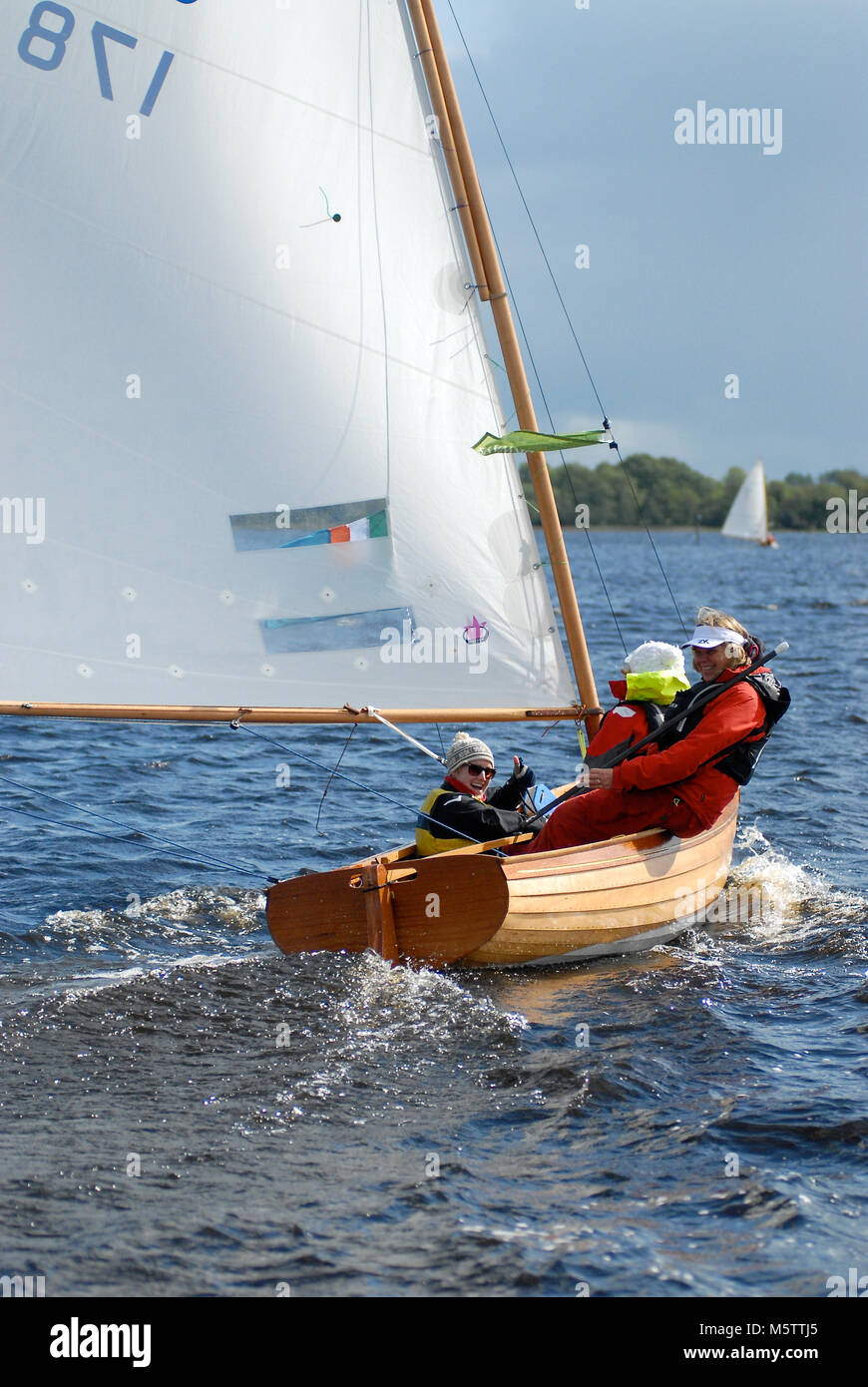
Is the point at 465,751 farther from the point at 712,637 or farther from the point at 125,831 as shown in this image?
the point at 125,831

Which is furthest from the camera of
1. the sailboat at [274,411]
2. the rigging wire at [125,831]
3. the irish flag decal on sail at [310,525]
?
the rigging wire at [125,831]

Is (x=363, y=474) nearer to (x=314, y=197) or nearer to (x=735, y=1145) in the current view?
(x=314, y=197)

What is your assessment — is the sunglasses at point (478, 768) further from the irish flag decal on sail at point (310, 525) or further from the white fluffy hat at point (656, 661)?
the irish flag decal on sail at point (310, 525)

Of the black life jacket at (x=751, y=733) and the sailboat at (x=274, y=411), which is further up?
the sailboat at (x=274, y=411)

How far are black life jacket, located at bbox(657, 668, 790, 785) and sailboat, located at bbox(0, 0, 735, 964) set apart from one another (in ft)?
1.90

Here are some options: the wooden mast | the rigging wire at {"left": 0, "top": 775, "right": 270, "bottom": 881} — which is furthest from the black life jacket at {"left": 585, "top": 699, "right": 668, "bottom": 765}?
the rigging wire at {"left": 0, "top": 775, "right": 270, "bottom": 881}

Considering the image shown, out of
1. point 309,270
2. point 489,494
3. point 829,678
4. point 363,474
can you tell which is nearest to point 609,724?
point 489,494

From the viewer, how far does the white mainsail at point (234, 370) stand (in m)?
7.10

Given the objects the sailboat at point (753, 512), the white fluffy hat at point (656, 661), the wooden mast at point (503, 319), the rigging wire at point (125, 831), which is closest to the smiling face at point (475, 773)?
the wooden mast at point (503, 319)

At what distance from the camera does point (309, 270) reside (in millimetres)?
7469

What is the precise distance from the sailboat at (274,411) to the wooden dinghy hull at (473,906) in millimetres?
16

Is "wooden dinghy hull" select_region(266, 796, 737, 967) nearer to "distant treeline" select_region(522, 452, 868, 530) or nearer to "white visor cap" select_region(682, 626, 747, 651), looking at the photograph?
"white visor cap" select_region(682, 626, 747, 651)

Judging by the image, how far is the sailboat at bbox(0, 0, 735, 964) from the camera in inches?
278

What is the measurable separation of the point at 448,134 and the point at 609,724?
11.3ft
